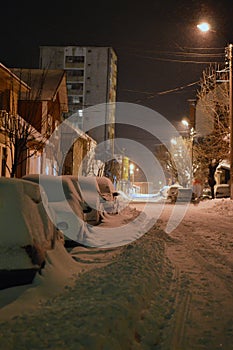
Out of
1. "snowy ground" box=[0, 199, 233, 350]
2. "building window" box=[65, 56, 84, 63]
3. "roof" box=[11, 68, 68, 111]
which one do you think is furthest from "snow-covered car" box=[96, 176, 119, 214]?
"building window" box=[65, 56, 84, 63]

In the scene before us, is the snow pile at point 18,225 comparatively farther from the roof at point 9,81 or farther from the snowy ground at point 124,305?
the roof at point 9,81

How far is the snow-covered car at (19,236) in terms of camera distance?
17.1 ft

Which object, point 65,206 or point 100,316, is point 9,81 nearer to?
point 65,206

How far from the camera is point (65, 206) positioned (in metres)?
8.63

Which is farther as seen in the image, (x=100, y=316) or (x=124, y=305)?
(x=124, y=305)

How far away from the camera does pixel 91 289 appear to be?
213 inches

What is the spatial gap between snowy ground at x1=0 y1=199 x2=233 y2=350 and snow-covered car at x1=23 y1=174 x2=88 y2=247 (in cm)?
63

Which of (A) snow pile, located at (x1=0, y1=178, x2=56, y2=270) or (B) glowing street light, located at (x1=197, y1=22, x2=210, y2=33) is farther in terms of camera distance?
(B) glowing street light, located at (x1=197, y1=22, x2=210, y2=33)

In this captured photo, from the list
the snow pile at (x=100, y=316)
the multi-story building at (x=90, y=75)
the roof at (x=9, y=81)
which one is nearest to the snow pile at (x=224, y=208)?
Answer: the roof at (x=9, y=81)

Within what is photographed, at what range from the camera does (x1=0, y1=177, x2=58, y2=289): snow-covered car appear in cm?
521

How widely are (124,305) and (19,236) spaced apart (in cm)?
158

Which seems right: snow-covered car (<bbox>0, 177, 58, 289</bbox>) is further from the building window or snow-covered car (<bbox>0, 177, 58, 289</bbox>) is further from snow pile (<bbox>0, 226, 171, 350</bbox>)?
the building window

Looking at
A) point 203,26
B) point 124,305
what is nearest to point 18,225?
point 124,305

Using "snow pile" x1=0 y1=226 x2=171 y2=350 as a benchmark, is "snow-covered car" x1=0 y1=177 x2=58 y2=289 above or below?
above
